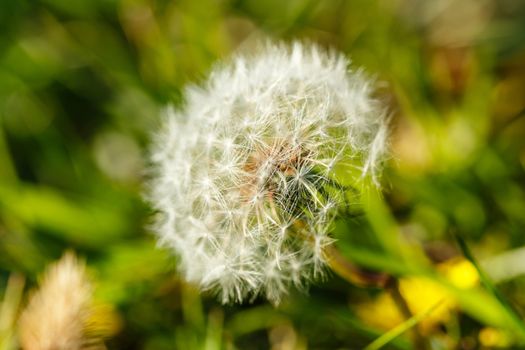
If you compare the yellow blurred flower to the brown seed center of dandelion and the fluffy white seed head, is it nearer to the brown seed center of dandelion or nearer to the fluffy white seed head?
the fluffy white seed head

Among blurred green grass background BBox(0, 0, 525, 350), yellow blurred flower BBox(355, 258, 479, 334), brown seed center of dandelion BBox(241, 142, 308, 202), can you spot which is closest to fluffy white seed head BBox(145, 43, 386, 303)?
brown seed center of dandelion BBox(241, 142, 308, 202)

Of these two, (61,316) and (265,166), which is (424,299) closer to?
(265,166)

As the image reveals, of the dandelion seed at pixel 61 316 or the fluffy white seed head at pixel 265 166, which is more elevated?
the fluffy white seed head at pixel 265 166

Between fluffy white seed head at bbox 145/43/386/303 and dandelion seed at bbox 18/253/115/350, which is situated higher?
fluffy white seed head at bbox 145/43/386/303

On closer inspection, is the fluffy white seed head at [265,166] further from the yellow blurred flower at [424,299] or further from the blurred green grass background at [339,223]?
the yellow blurred flower at [424,299]

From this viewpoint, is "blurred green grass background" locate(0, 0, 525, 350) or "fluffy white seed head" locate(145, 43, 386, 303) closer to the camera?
"fluffy white seed head" locate(145, 43, 386, 303)

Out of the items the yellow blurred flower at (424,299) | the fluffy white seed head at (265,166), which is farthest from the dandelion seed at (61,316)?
the yellow blurred flower at (424,299)

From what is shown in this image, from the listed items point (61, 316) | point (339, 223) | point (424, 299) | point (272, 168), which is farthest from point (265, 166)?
point (424, 299)
